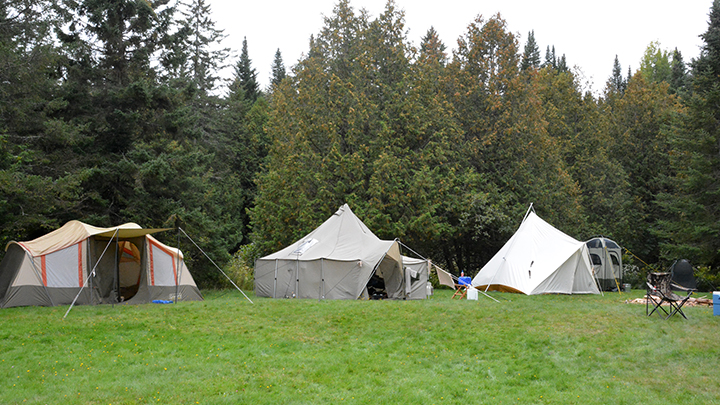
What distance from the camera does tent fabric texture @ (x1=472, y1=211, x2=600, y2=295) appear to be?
57.3 feet

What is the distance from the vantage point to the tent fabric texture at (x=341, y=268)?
15344 millimetres

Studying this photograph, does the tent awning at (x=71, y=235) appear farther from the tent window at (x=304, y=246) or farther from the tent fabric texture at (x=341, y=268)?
the tent window at (x=304, y=246)

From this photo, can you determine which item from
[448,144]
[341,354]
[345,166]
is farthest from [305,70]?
[341,354]

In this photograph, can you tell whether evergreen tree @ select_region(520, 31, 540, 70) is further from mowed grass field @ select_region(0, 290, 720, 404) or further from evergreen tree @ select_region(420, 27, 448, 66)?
mowed grass field @ select_region(0, 290, 720, 404)

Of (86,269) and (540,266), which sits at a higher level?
(86,269)

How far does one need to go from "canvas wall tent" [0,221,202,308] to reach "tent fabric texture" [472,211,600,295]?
9.91 meters

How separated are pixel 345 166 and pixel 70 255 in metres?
10.9

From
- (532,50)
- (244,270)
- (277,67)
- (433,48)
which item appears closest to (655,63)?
(532,50)

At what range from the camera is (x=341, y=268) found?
15430mm

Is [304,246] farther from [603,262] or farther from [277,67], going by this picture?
[277,67]

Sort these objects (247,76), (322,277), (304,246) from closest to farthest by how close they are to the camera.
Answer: (322,277), (304,246), (247,76)

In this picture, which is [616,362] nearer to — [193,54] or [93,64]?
[93,64]

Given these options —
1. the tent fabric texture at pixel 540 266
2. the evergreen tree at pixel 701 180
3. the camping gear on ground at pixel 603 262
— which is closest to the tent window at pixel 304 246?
the tent fabric texture at pixel 540 266

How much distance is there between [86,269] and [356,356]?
866 cm
